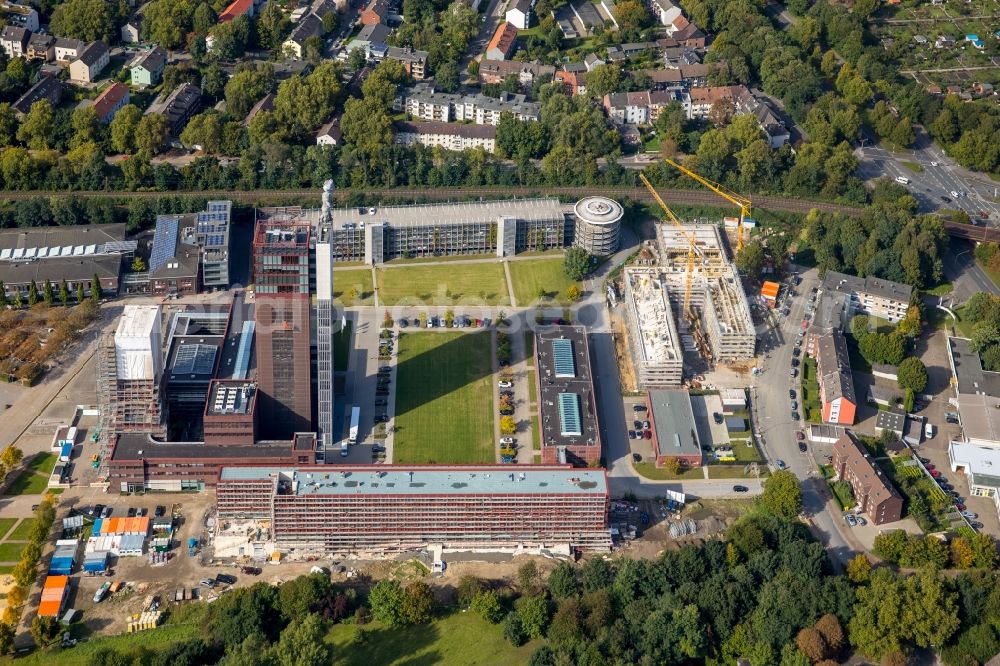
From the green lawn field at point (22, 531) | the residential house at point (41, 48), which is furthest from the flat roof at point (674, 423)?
the residential house at point (41, 48)

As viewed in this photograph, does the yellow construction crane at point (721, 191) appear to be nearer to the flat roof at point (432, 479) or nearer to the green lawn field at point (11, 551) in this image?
the flat roof at point (432, 479)

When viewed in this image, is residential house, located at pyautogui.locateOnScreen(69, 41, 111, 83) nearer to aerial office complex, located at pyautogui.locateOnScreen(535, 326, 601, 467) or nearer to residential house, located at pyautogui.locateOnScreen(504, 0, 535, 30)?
residential house, located at pyautogui.locateOnScreen(504, 0, 535, 30)

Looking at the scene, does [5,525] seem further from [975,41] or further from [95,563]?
[975,41]

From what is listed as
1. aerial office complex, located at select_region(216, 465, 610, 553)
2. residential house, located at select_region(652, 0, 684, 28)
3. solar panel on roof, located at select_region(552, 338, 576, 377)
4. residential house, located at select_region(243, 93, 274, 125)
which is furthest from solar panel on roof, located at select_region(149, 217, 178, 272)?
residential house, located at select_region(652, 0, 684, 28)

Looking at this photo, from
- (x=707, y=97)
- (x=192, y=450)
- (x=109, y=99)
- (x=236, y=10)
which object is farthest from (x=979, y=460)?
(x=236, y=10)

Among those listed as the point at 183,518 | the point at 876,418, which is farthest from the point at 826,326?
the point at 183,518

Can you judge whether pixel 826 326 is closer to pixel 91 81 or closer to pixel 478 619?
pixel 478 619
